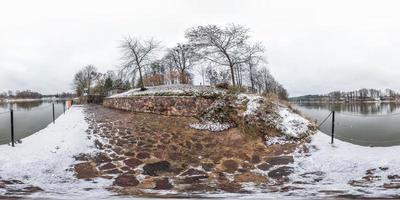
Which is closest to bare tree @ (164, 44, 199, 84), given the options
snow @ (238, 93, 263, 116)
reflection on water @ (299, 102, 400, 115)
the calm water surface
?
the calm water surface

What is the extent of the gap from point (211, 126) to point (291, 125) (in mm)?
3420

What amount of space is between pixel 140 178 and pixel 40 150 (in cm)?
355

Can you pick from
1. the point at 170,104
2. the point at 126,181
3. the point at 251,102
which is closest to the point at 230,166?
the point at 126,181

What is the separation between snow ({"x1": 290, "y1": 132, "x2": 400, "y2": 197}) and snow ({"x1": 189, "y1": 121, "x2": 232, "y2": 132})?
4.02 meters

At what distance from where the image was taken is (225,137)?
461 inches

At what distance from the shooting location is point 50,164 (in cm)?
767

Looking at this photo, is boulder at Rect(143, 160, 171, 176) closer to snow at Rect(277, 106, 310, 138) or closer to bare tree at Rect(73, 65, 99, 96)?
snow at Rect(277, 106, 310, 138)

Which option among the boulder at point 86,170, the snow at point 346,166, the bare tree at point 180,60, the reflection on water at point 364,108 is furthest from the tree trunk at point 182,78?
the boulder at point 86,170

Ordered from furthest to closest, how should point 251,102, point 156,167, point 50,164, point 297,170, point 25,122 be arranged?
point 25,122 < point 251,102 < point 156,167 < point 297,170 < point 50,164

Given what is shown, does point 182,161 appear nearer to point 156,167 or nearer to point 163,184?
point 156,167

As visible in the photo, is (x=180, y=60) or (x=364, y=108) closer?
(x=180, y=60)

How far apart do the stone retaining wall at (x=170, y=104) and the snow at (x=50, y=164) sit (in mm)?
Answer: 6622

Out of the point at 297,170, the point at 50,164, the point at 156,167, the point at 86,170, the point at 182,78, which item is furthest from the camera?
the point at 182,78

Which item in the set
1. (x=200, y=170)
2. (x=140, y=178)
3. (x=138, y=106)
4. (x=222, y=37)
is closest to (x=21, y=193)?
(x=140, y=178)
